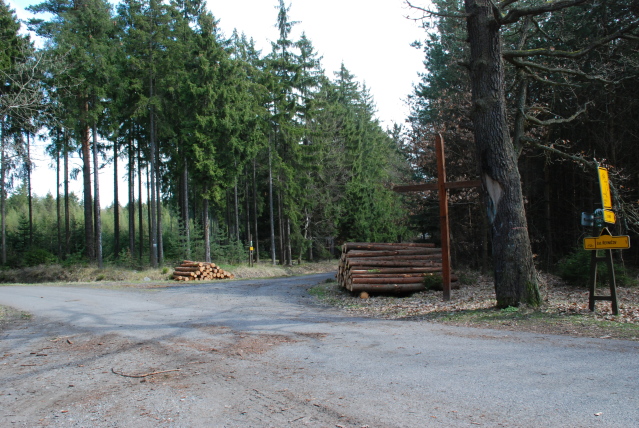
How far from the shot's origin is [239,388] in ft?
15.3

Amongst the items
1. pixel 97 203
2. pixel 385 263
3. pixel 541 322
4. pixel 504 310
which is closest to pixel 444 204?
pixel 504 310

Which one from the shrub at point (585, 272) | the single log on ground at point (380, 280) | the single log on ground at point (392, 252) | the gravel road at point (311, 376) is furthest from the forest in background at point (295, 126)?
the gravel road at point (311, 376)

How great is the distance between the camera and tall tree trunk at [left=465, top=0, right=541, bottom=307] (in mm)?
9430

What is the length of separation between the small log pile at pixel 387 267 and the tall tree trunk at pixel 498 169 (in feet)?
14.8

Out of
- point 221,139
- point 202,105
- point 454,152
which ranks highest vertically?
point 202,105

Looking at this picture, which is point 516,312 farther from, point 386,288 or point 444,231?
point 386,288

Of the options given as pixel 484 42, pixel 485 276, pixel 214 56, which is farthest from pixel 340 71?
pixel 484 42

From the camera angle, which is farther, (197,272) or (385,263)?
(197,272)

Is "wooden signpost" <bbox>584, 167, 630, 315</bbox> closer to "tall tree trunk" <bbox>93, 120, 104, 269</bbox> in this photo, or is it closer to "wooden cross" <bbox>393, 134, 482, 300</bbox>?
"wooden cross" <bbox>393, 134, 482, 300</bbox>

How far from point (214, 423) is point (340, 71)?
5574cm

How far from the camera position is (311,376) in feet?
16.5

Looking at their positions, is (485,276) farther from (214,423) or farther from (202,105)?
(202,105)

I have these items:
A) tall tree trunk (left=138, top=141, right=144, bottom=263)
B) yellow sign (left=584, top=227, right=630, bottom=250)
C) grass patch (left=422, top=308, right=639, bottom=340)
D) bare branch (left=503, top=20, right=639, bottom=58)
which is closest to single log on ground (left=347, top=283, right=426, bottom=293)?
grass patch (left=422, top=308, right=639, bottom=340)

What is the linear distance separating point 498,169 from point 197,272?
18.8 metres
